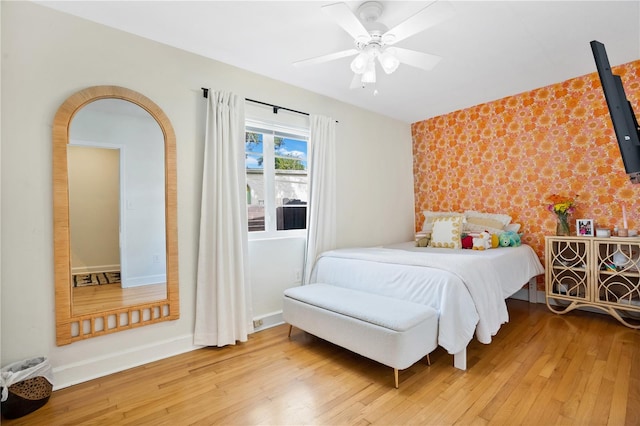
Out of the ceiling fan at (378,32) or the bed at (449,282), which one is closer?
the ceiling fan at (378,32)

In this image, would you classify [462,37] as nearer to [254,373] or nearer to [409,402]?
[409,402]

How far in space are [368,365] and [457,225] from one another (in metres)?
1.91

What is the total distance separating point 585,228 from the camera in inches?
117

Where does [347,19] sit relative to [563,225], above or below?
above

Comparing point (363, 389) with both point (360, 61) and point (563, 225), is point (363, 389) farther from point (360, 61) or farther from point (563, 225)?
point (563, 225)

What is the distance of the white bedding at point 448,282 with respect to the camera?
2.02 metres

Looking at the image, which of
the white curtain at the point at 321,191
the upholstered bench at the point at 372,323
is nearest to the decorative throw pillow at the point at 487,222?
the white curtain at the point at 321,191

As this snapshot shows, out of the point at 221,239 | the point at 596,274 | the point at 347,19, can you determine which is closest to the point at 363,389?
the point at 221,239

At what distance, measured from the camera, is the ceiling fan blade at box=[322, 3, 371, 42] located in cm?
159

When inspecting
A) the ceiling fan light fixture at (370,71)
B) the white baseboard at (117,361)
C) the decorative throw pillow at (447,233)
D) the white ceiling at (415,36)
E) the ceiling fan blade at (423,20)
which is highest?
the white ceiling at (415,36)

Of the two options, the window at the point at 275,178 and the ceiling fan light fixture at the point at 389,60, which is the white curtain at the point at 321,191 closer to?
the window at the point at 275,178

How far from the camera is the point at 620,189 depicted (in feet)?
9.61

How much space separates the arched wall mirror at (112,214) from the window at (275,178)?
798 millimetres

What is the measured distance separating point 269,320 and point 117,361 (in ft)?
4.02
